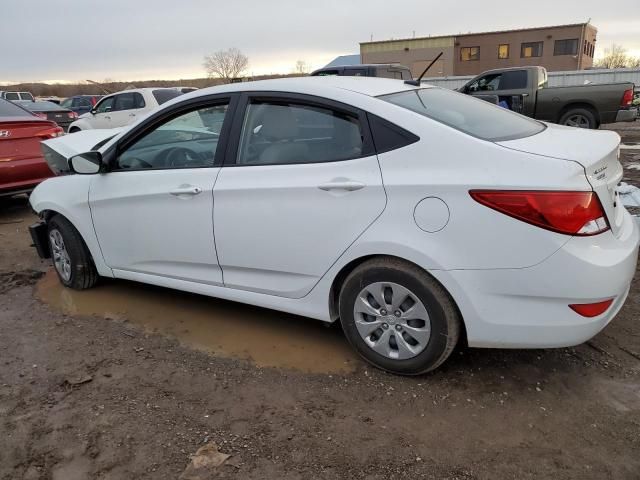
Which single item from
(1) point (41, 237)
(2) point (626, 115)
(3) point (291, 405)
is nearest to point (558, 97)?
(2) point (626, 115)

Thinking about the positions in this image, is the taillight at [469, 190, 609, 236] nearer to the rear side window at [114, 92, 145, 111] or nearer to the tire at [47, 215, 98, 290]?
the tire at [47, 215, 98, 290]

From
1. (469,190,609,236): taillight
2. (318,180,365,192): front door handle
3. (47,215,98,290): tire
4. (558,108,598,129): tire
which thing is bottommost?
(558,108,598,129): tire

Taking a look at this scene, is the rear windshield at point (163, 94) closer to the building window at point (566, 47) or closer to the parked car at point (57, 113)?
the parked car at point (57, 113)

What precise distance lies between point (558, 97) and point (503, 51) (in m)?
40.6

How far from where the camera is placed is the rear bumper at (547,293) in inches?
92.7

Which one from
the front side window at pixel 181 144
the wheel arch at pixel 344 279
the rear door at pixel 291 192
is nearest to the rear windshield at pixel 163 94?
the front side window at pixel 181 144

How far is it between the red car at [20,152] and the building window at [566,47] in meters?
49.8

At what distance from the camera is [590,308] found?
2.42 meters

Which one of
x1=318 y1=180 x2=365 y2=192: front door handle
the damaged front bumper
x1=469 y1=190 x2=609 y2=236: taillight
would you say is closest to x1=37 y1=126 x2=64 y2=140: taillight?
the damaged front bumper

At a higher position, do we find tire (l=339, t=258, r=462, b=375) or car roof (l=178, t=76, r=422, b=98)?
car roof (l=178, t=76, r=422, b=98)

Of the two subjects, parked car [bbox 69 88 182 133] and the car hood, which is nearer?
the car hood

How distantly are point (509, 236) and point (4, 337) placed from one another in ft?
11.3

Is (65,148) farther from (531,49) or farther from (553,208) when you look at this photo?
(531,49)

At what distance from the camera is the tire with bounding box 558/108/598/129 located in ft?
39.7
